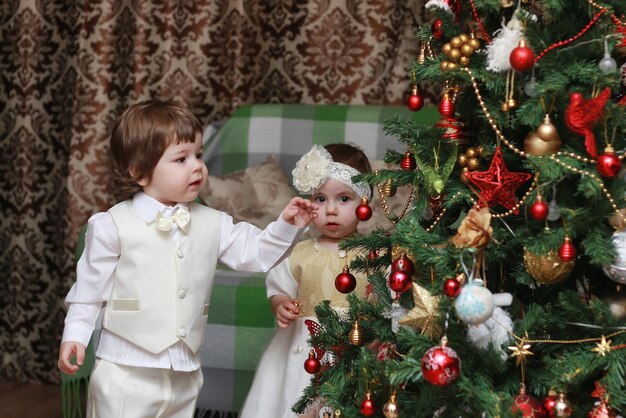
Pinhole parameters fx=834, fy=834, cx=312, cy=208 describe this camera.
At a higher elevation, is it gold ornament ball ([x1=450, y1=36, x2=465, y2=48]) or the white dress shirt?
gold ornament ball ([x1=450, y1=36, x2=465, y2=48])

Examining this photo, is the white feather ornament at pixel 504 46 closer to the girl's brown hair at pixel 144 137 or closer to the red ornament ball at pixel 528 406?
the red ornament ball at pixel 528 406

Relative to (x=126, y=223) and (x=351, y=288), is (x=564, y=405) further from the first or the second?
(x=126, y=223)

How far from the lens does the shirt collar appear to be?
1898 mm

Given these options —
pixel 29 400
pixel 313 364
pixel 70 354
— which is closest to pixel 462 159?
pixel 313 364

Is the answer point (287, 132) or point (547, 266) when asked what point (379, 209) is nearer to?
point (287, 132)

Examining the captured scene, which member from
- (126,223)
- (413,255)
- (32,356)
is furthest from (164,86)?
→ (413,255)

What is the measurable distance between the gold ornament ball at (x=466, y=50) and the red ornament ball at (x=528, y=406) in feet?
2.06

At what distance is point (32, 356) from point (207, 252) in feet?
7.07

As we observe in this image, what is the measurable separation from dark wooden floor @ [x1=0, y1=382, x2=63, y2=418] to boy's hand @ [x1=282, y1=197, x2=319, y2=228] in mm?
1664

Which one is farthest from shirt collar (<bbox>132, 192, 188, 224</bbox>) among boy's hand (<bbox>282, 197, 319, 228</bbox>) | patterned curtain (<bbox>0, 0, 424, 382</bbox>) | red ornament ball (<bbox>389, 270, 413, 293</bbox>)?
patterned curtain (<bbox>0, 0, 424, 382</bbox>)

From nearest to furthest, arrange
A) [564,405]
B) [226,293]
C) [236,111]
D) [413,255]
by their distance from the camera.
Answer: [564,405], [413,255], [226,293], [236,111]

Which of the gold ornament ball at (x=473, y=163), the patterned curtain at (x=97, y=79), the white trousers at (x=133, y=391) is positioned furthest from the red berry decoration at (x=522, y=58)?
the patterned curtain at (x=97, y=79)

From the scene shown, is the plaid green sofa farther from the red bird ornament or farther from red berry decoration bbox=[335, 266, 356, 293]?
the red bird ornament

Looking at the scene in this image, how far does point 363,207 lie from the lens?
1883 millimetres
